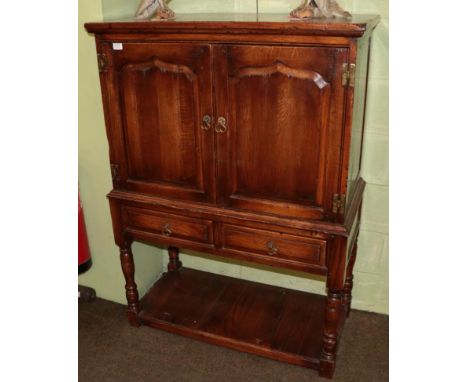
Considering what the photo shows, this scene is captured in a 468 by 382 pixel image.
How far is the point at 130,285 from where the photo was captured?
2227 mm

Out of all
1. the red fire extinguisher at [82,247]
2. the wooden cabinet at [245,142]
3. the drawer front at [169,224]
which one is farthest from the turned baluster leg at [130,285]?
the red fire extinguisher at [82,247]

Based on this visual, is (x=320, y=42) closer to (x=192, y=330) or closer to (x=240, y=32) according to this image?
(x=240, y=32)

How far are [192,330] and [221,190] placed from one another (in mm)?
794

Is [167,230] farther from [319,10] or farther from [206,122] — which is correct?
[319,10]

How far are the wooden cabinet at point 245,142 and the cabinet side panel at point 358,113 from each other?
13 millimetres

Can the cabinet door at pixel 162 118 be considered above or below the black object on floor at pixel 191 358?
above

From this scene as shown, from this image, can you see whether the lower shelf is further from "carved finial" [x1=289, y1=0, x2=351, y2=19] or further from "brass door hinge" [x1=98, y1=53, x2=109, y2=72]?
"carved finial" [x1=289, y1=0, x2=351, y2=19]

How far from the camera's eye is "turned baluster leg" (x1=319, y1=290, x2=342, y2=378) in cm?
183

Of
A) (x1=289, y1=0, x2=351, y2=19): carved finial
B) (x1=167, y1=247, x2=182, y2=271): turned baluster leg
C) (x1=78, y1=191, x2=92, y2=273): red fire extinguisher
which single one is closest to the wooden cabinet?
(x1=289, y1=0, x2=351, y2=19): carved finial

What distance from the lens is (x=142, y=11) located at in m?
1.89

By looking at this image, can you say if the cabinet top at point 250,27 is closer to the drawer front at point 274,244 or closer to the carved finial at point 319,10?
the carved finial at point 319,10

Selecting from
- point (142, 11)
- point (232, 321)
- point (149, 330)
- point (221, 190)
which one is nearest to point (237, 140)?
point (221, 190)

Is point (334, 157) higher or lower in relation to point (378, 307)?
higher

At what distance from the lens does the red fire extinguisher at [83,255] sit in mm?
2338
